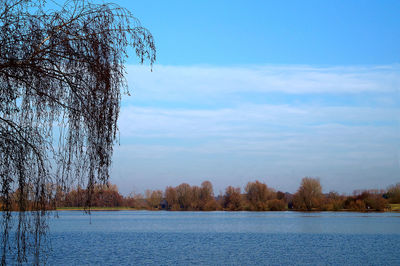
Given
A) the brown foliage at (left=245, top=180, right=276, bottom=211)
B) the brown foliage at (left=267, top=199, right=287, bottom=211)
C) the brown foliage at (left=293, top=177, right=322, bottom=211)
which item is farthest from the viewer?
the brown foliage at (left=267, top=199, right=287, bottom=211)

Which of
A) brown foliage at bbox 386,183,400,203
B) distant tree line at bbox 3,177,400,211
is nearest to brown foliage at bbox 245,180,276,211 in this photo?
distant tree line at bbox 3,177,400,211

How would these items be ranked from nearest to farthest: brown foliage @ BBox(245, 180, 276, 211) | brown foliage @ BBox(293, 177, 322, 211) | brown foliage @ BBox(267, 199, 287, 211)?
1. brown foliage @ BBox(293, 177, 322, 211)
2. brown foliage @ BBox(245, 180, 276, 211)
3. brown foliage @ BBox(267, 199, 287, 211)

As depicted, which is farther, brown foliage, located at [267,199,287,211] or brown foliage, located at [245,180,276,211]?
brown foliage, located at [267,199,287,211]

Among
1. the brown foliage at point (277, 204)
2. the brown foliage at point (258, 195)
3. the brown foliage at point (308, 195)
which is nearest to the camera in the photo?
the brown foliage at point (308, 195)

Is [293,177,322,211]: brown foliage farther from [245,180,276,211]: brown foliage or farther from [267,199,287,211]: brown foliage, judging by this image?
[245,180,276,211]: brown foliage

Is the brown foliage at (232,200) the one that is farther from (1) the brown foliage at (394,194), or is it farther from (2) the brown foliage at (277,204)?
(1) the brown foliage at (394,194)

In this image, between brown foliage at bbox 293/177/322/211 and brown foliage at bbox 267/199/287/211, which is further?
brown foliage at bbox 267/199/287/211

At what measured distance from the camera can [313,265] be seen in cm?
2150

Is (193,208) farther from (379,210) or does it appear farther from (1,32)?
(1,32)

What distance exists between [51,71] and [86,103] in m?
0.46

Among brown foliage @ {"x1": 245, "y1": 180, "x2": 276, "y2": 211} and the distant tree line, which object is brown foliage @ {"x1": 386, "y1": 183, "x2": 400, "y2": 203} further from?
brown foliage @ {"x1": 245, "y1": 180, "x2": 276, "y2": 211}

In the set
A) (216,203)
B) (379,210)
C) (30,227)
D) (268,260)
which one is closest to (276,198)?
(216,203)

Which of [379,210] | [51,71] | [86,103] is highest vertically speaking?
[51,71]

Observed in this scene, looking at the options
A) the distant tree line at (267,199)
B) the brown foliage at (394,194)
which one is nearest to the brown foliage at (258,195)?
the distant tree line at (267,199)
